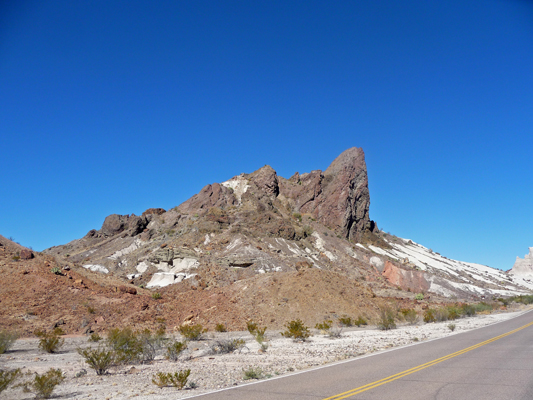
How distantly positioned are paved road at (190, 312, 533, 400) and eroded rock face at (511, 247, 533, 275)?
121563 mm

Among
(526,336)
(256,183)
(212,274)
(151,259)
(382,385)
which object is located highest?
(256,183)

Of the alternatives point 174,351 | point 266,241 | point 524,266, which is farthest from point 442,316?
point 524,266

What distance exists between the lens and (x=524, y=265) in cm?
11044

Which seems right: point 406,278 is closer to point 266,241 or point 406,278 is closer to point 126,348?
point 266,241

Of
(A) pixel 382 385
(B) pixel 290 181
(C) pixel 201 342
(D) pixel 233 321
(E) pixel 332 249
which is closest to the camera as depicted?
(A) pixel 382 385

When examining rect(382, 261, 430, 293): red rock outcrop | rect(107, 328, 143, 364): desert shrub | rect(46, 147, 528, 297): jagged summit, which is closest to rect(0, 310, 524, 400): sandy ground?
rect(107, 328, 143, 364): desert shrub

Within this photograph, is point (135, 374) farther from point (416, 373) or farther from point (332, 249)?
point (332, 249)

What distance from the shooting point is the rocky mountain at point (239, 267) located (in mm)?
27219

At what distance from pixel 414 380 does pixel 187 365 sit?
8578mm

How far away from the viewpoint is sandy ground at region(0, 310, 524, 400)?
9328mm

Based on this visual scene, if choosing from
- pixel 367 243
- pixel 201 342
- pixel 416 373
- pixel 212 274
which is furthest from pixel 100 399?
pixel 367 243

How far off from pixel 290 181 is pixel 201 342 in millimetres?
71094

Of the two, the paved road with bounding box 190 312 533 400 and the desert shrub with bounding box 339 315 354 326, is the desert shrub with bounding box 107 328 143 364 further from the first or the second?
the desert shrub with bounding box 339 315 354 326

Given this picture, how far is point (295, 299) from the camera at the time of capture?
97.5ft
